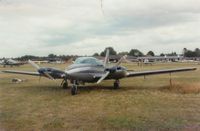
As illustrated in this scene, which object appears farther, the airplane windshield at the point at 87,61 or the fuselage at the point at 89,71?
the airplane windshield at the point at 87,61

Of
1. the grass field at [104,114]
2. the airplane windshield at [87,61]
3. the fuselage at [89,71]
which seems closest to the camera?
the grass field at [104,114]

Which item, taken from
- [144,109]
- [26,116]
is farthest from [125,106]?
[26,116]

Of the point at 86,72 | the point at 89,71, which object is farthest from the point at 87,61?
the point at 86,72

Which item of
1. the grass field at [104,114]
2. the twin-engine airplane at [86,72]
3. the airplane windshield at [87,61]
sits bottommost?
the grass field at [104,114]

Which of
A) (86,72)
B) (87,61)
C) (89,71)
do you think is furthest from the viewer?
(87,61)

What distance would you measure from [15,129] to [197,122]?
5235 millimetres

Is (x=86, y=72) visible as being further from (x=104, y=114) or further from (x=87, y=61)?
(x=104, y=114)

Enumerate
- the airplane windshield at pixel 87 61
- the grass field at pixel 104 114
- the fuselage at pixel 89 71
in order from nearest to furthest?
1. the grass field at pixel 104 114
2. the fuselage at pixel 89 71
3. the airplane windshield at pixel 87 61

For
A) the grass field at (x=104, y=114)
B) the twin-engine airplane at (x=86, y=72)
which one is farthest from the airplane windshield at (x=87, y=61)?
the grass field at (x=104, y=114)

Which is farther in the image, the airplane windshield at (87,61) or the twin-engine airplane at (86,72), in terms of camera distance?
the airplane windshield at (87,61)

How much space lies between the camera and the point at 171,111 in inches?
495

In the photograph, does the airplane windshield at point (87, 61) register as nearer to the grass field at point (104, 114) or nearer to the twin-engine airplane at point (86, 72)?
the twin-engine airplane at point (86, 72)

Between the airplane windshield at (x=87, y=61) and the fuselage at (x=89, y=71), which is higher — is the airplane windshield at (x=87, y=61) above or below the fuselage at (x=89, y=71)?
above

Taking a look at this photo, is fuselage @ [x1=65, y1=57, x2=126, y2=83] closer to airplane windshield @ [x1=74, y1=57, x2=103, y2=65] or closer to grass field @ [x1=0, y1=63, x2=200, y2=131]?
airplane windshield @ [x1=74, y1=57, x2=103, y2=65]
